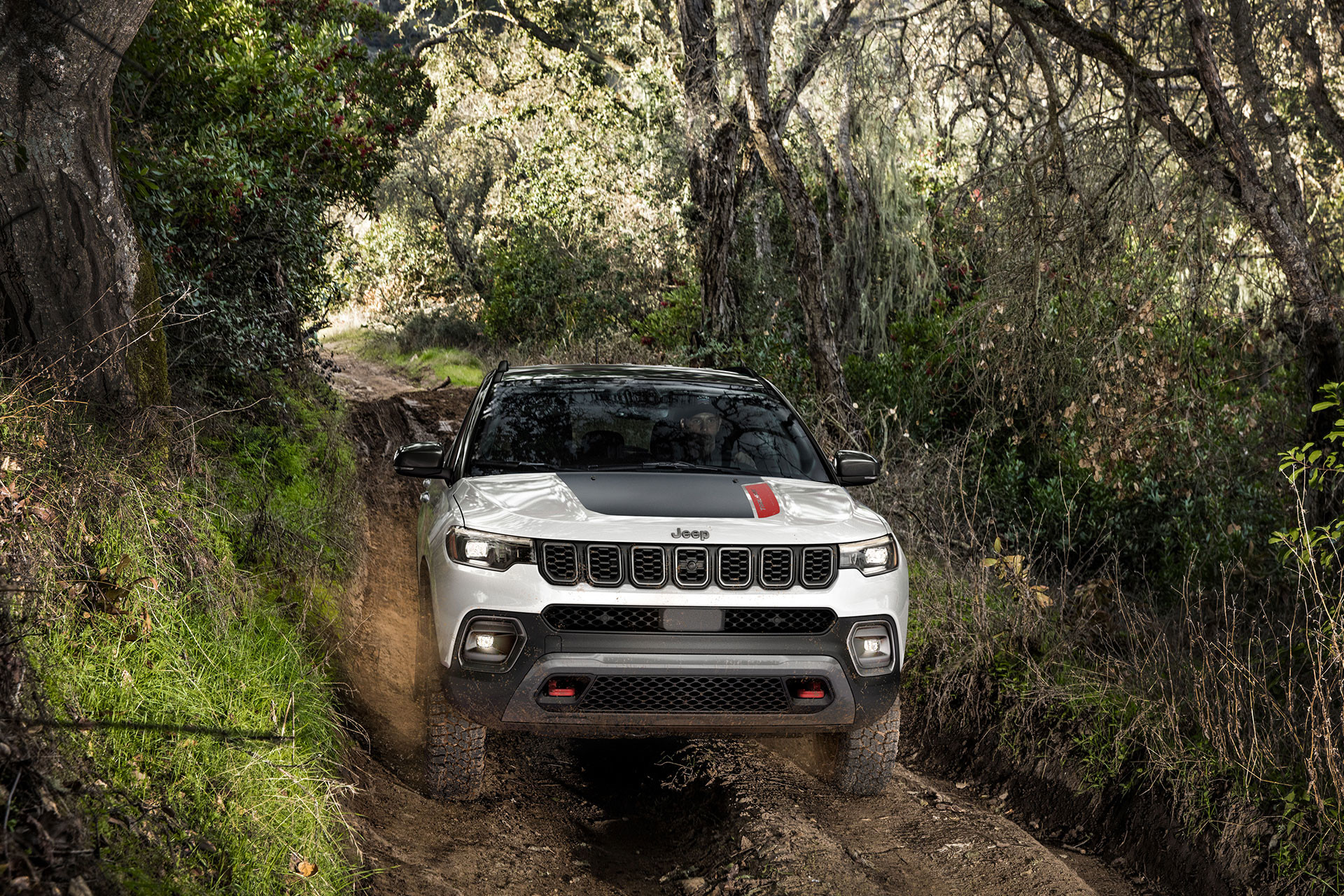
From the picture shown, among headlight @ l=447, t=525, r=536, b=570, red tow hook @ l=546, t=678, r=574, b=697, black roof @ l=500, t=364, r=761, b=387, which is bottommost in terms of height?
red tow hook @ l=546, t=678, r=574, b=697

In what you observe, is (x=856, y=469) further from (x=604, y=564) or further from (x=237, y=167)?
(x=237, y=167)

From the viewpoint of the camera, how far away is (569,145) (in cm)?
2077

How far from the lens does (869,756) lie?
15.3 feet

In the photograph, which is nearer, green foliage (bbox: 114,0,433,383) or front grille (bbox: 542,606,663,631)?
front grille (bbox: 542,606,663,631)

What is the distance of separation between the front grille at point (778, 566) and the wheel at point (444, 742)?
135cm

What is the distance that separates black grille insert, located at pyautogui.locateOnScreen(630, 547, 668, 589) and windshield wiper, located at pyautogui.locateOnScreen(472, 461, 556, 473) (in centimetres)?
95

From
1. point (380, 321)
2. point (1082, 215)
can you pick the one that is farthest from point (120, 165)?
point (380, 321)

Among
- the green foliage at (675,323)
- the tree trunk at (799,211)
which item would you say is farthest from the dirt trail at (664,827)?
the green foliage at (675,323)

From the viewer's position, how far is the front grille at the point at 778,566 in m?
4.22

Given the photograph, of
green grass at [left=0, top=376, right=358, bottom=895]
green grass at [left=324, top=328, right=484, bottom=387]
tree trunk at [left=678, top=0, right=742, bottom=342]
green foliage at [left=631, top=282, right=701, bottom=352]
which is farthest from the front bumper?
green grass at [left=324, top=328, right=484, bottom=387]

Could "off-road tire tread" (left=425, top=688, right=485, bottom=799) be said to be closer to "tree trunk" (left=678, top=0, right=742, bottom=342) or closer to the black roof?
the black roof

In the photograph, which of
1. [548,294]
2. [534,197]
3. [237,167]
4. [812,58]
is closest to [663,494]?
[237,167]

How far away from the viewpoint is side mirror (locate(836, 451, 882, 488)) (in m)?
5.16

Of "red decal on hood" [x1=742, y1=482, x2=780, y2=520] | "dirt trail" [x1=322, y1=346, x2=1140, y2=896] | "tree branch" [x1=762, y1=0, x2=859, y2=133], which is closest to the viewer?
"dirt trail" [x1=322, y1=346, x2=1140, y2=896]
